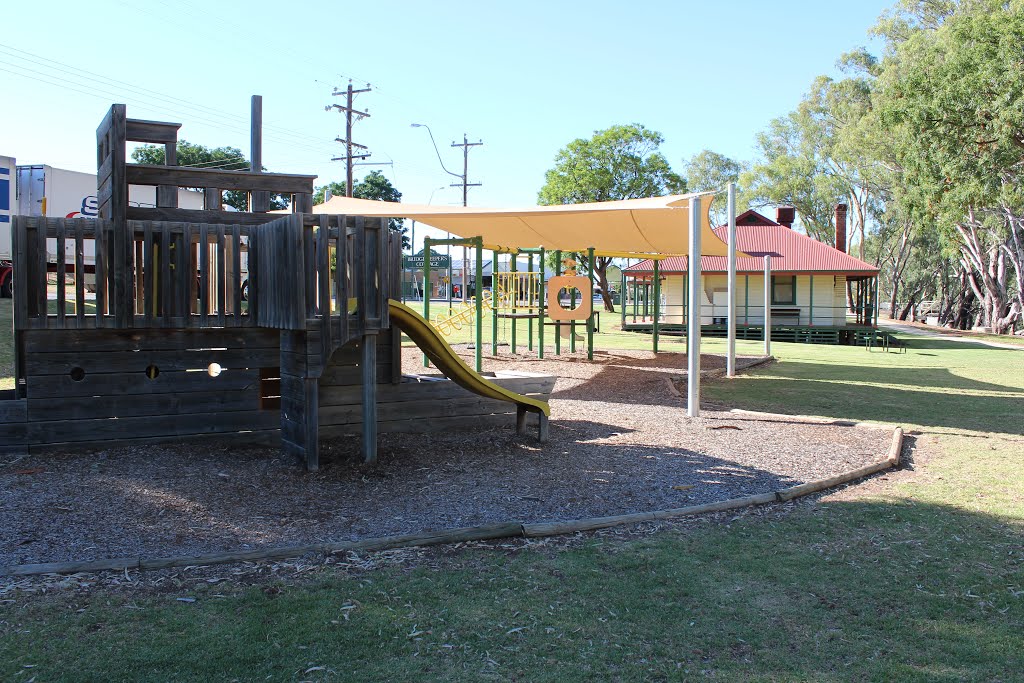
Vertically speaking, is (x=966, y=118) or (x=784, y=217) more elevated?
(x=966, y=118)

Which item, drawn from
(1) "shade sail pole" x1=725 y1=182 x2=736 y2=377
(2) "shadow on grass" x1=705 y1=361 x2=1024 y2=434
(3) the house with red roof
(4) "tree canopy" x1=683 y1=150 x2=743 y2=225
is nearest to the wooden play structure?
(2) "shadow on grass" x1=705 y1=361 x2=1024 y2=434

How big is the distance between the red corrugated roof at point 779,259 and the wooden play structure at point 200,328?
85.0ft

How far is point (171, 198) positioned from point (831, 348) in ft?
73.2

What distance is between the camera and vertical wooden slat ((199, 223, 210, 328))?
7375 millimetres

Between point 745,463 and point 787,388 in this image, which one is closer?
point 745,463

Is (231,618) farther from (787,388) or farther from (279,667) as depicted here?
(787,388)

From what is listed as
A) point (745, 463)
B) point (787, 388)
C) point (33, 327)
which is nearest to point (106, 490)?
point (33, 327)

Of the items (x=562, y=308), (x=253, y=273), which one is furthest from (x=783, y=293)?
(x=253, y=273)

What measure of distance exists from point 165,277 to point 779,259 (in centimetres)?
3166

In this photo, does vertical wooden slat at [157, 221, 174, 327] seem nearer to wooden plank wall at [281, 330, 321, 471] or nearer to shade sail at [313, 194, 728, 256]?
wooden plank wall at [281, 330, 321, 471]

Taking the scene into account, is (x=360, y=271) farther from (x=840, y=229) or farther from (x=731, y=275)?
(x=840, y=229)

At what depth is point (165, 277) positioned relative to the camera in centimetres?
735

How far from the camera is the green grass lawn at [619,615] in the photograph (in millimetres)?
3459

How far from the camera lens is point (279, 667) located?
11.2ft
